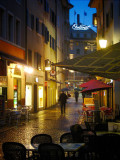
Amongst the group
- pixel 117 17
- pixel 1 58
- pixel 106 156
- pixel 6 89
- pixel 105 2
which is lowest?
pixel 106 156

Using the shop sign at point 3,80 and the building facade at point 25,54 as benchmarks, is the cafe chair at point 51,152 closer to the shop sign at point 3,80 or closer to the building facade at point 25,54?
the building facade at point 25,54

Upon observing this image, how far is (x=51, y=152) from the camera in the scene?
22.2 ft

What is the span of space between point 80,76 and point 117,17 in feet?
287

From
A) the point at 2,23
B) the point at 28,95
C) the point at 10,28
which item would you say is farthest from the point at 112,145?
the point at 28,95

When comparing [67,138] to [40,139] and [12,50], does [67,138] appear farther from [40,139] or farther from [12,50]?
[12,50]

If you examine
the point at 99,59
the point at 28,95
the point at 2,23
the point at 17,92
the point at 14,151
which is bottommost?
the point at 14,151

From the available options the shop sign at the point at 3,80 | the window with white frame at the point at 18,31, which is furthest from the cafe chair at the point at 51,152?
the window with white frame at the point at 18,31

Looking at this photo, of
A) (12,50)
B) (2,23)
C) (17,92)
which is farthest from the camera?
(17,92)

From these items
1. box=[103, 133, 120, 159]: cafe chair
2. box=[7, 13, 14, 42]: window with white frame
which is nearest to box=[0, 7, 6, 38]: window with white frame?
box=[7, 13, 14, 42]: window with white frame

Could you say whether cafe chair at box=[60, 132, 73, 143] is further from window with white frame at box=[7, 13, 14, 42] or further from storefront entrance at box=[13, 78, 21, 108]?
storefront entrance at box=[13, 78, 21, 108]

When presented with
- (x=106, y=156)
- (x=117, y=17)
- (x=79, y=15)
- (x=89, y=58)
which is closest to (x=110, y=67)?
(x=89, y=58)

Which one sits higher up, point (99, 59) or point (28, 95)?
point (99, 59)

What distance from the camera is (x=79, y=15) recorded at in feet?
424

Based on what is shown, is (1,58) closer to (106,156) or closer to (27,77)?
(27,77)
